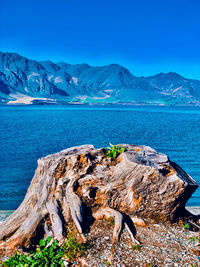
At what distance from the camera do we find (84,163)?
1038cm

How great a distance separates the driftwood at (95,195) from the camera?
30.4ft

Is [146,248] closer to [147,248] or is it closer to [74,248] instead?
[147,248]

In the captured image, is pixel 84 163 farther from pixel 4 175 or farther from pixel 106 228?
pixel 4 175

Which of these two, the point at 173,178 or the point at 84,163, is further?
the point at 84,163

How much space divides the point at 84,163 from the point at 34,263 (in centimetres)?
436

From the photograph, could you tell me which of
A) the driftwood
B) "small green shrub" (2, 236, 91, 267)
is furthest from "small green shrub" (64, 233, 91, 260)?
the driftwood

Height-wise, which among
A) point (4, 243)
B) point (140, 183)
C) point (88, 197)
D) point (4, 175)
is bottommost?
point (4, 175)

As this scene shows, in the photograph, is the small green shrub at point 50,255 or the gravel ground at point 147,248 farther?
the gravel ground at point 147,248

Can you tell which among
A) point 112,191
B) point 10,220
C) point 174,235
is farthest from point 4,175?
point 174,235

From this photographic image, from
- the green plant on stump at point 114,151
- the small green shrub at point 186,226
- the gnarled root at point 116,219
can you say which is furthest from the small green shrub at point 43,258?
the small green shrub at point 186,226

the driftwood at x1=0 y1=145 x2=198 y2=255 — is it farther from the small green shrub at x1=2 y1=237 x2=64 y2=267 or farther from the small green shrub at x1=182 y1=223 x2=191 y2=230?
the small green shrub at x1=2 y1=237 x2=64 y2=267

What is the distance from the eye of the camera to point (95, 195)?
10078 mm

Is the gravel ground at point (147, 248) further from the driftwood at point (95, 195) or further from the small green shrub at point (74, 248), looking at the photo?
the driftwood at point (95, 195)

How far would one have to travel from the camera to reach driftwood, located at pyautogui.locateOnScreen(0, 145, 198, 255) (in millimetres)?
9258
